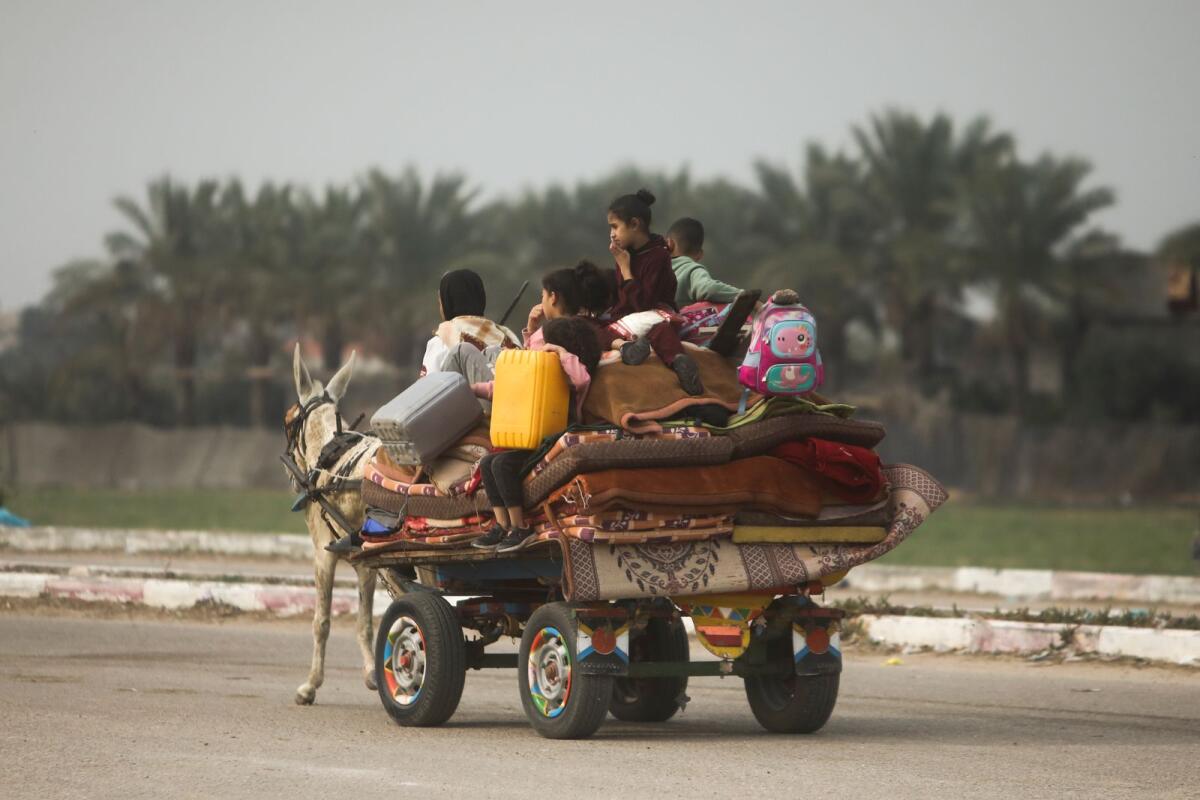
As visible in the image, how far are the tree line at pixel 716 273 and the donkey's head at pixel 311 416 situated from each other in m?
38.5

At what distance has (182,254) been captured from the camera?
204 ft

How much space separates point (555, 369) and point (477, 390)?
0.92 meters

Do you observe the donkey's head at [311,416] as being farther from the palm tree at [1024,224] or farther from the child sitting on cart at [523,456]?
the palm tree at [1024,224]

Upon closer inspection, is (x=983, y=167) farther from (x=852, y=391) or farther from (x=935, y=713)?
(x=935, y=713)

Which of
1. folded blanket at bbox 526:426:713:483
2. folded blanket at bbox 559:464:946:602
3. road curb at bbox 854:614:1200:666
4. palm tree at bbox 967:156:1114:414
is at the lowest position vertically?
road curb at bbox 854:614:1200:666

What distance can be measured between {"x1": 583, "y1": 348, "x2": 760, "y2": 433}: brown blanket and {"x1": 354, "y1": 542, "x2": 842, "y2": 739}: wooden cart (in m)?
0.71

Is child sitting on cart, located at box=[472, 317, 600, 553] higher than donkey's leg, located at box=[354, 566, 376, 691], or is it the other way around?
child sitting on cart, located at box=[472, 317, 600, 553]

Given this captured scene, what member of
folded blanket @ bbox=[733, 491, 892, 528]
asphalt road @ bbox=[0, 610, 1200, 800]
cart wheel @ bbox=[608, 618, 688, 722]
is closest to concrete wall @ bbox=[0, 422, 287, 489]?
asphalt road @ bbox=[0, 610, 1200, 800]

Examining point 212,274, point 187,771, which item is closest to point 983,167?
point 212,274

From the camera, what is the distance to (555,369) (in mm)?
8852

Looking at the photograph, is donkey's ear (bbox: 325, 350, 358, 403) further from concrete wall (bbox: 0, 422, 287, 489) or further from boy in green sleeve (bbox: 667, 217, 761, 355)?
concrete wall (bbox: 0, 422, 287, 489)

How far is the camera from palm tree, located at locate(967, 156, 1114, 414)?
50375mm

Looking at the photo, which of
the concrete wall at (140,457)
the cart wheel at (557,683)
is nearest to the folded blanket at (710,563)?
the cart wheel at (557,683)

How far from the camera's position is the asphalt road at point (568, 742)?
24.8 ft
